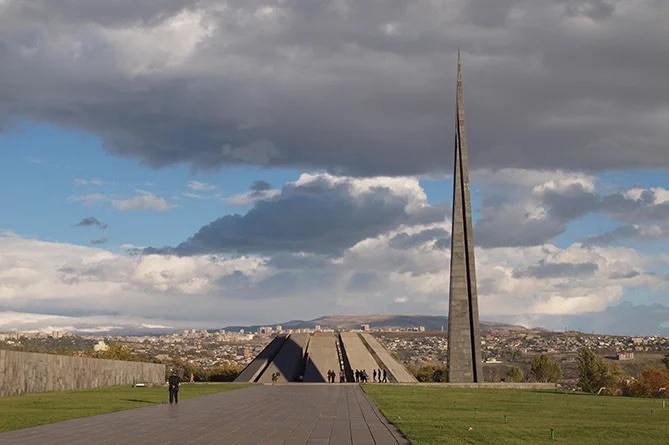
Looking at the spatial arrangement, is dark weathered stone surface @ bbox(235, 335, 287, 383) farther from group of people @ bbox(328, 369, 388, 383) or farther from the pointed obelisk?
the pointed obelisk

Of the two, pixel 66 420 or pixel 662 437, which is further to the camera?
pixel 66 420

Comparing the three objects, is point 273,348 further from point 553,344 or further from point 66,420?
point 553,344

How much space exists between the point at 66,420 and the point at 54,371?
22.0 metres

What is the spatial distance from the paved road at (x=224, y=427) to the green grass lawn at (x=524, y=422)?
0.88 metres

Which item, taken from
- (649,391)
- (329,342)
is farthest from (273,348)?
(649,391)

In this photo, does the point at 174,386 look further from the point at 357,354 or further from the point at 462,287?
the point at 357,354

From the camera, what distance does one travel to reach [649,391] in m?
42.2

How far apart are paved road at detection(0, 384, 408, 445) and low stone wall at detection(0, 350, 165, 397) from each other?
12.1 meters

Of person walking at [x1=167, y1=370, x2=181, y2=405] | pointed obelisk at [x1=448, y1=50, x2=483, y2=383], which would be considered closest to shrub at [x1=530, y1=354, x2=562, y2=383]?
pointed obelisk at [x1=448, y1=50, x2=483, y2=383]

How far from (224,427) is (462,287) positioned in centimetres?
3062

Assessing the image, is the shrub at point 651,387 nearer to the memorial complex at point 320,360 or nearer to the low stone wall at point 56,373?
the memorial complex at point 320,360

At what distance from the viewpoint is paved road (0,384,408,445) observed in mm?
15266

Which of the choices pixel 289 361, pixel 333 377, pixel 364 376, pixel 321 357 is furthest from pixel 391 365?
pixel 289 361

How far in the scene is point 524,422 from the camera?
20031mm
